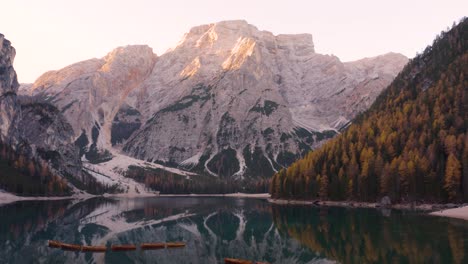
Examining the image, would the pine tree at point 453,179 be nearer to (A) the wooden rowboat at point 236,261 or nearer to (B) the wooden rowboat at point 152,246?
(B) the wooden rowboat at point 152,246

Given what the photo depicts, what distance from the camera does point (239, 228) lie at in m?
97.2

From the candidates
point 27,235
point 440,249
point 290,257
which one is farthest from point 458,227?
point 27,235

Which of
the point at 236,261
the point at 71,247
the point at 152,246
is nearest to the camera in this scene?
the point at 236,261

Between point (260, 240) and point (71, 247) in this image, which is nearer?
point (71, 247)

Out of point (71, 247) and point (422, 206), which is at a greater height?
point (422, 206)

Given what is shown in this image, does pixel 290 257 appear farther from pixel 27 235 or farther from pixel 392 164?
pixel 392 164

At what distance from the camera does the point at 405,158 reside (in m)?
155

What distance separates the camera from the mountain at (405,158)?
470 feet

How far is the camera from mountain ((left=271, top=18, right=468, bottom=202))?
5645 inches

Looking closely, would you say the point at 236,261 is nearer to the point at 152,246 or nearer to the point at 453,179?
the point at 152,246

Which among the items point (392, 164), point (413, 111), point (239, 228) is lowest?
point (239, 228)

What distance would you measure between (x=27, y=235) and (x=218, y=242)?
36105 mm

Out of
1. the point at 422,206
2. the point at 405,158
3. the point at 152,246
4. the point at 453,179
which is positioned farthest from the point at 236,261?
the point at 405,158

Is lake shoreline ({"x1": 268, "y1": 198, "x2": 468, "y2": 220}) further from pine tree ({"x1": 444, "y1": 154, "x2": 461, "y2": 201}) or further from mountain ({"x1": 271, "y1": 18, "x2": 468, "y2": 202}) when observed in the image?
pine tree ({"x1": 444, "y1": 154, "x2": 461, "y2": 201})
